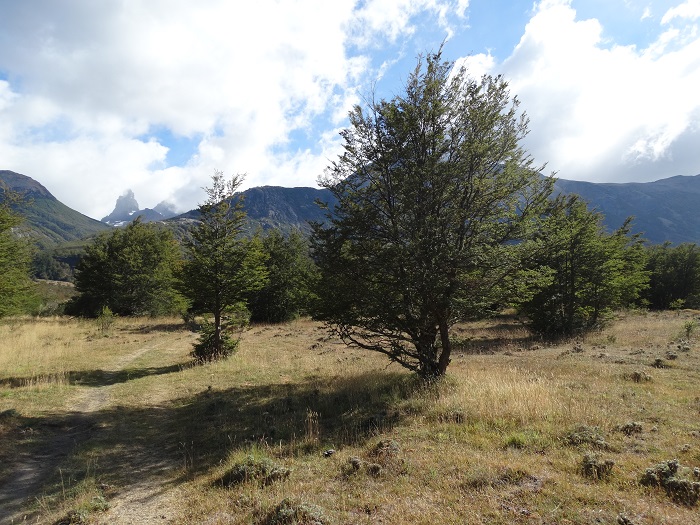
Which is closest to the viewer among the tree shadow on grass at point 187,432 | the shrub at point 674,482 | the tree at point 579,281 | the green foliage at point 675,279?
the shrub at point 674,482

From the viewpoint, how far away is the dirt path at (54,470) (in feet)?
17.1

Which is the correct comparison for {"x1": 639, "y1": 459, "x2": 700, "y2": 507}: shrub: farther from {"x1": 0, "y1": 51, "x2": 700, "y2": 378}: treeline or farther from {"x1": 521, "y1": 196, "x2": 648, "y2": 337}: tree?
{"x1": 521, "y1": 196, "x2": 648, "y2": 337}: tree

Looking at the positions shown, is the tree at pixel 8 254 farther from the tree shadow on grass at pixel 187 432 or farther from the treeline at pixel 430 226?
the treeline at pixel 430 226

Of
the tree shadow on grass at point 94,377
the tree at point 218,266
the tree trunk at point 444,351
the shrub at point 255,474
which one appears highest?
the tree at point 218,266

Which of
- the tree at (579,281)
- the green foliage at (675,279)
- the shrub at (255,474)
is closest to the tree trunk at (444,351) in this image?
the shrub at (255,474)

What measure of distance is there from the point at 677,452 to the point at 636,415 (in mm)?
2017

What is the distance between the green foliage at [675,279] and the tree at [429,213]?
56140 millimetres

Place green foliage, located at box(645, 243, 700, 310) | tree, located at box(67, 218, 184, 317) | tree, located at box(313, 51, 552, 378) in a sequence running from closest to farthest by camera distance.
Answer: tree, located at box(313, 51, 552, 378)
tree, located at box(67, 218, 184, 317)
green foliage, located at box(645, 243, 700, 310)

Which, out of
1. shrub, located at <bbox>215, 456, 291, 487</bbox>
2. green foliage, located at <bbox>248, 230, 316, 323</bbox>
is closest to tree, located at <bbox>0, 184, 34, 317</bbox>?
shrub, located at <bbox>215, 456, 291, 487</bbox>

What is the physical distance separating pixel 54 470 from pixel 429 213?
965cm

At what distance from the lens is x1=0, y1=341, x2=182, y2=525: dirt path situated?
522 cm

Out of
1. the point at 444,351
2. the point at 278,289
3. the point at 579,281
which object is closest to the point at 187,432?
the point at 444,351

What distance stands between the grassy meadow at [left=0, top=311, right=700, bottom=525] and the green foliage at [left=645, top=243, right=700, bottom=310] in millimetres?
50355

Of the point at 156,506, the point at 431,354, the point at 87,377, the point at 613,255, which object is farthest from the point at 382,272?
the point at 613,255
